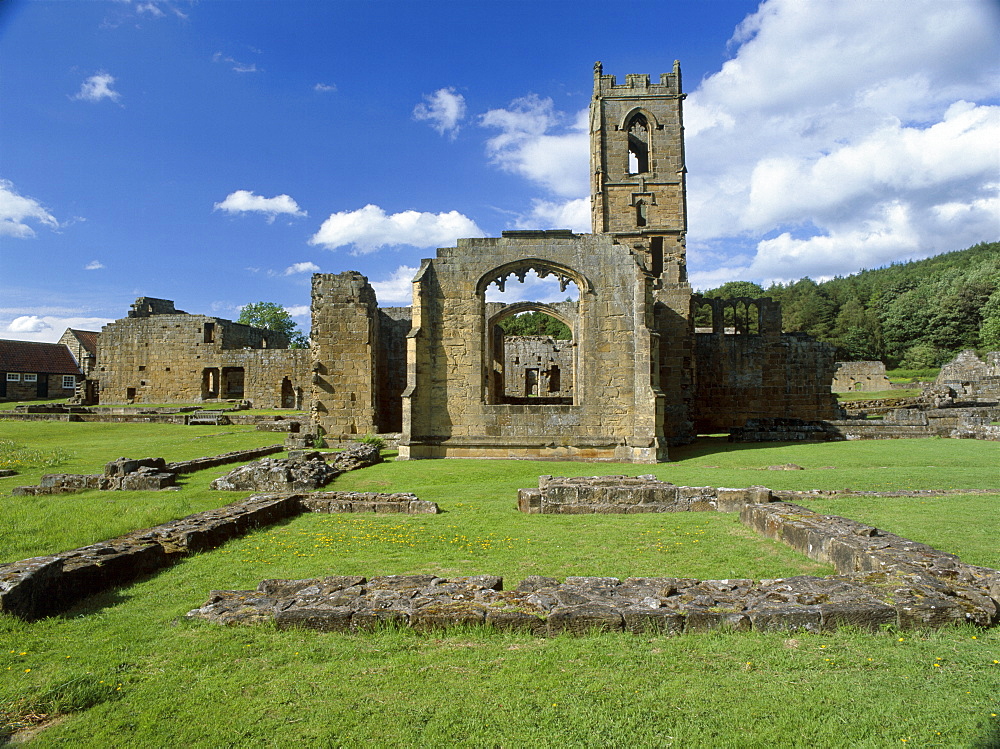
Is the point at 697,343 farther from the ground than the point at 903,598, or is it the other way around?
the point at 697,343

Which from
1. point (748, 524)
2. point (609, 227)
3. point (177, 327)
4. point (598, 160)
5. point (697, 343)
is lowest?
point (748, 524)

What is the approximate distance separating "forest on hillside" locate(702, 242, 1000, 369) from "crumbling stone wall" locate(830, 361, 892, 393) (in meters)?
13.2

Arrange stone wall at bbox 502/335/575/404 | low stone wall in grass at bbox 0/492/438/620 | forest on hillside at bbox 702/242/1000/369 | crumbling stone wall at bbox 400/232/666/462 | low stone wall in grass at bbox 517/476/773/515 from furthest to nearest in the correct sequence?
1. forest on hillside at bbox 702/242/1000/369
2. stone wall at bbox 502/335/575/404
3. crumbling stone wall at bbox 400/232/666/462
4. low stone wall in grass at bbox 517/476/773/515
5. low stone wall in grass at bbox 0/492/438/620

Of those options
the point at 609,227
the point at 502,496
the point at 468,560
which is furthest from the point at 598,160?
the point at 468,560

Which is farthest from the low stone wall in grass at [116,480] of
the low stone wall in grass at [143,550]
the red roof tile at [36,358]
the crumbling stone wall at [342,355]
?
the red roof tile at [36,358]

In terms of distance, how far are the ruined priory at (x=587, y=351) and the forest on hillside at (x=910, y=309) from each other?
117 ft

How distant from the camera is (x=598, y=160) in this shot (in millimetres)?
32406

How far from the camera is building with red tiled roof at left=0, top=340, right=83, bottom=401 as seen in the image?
4731 cm

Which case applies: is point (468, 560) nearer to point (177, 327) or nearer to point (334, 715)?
point (334, 715)

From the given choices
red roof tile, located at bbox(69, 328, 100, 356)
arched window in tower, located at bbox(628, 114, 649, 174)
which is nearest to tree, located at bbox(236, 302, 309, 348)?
red roof tile, located at bbox(69, 328, 100, 356)

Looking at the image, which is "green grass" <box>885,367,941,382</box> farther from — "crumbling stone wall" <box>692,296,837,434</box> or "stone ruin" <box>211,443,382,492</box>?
"stone ruin" <box>211,443,382,492</box>

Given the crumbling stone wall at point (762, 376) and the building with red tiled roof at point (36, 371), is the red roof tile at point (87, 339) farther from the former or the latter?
the crumbling stone wall at point (762, 376)

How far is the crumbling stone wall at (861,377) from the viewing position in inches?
1773

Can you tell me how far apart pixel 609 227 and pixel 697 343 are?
9853mm
